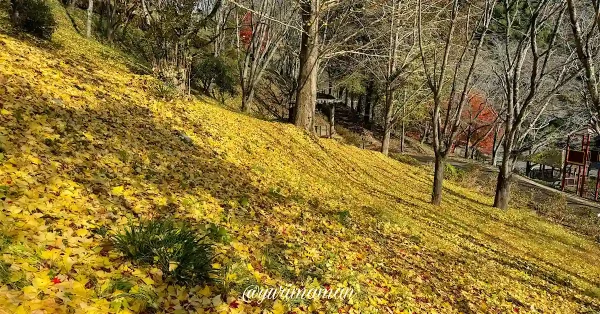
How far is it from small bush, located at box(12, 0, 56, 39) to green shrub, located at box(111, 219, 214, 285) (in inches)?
329

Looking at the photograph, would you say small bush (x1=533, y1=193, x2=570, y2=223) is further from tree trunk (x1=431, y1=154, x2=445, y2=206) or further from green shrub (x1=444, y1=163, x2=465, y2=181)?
tree trunk (x1=431, y1=154, x2=445, y2=206)

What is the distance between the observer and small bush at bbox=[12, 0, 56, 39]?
30.3ft

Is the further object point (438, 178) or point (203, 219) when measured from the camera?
point (438, 178)

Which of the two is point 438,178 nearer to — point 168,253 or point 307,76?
point 307,76

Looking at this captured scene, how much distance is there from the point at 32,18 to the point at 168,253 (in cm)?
885

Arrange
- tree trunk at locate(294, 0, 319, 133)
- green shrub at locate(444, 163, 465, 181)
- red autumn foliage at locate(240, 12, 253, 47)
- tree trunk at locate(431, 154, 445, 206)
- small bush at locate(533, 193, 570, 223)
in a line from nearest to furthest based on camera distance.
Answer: tree trunk at locate(431, 154, 445, 206) < tree trunk at locate(294, 0, 319, 133) < small bush at locate(533, 193, 570, 223) < green shrub at locate(444, 163, 465, 181) < red autumn foliage at locate(240, 12, 253, 47)

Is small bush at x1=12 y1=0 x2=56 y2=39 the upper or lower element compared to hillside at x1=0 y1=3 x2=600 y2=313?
upper

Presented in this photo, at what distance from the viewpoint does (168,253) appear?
3.47 m

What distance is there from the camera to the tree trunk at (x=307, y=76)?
39.0 ft

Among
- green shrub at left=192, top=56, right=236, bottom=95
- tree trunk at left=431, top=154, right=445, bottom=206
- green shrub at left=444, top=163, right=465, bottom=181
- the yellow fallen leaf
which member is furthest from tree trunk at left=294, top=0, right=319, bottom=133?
green shrub at left=444, top=163, right=465, bottom=181

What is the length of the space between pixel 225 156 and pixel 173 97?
100 inches

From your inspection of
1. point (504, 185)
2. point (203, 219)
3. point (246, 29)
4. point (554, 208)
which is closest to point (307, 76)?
point (504, 185)

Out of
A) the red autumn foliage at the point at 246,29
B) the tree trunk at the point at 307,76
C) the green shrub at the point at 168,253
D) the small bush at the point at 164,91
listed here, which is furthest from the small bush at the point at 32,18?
the red autumn foliage at the point at 246,29

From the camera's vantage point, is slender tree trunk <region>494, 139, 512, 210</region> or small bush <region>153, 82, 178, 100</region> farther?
slender tree trunk <region>494, 139, 512, 210</region>
